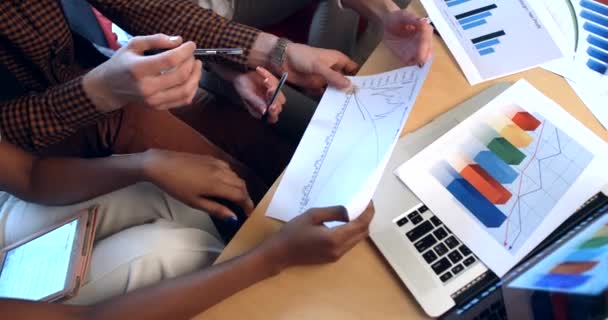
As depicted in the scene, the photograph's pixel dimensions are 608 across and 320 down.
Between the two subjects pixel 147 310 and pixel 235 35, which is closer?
pixel 147 310

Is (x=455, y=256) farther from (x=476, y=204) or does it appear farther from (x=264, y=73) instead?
(x=264, y=73)

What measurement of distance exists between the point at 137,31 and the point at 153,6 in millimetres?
65

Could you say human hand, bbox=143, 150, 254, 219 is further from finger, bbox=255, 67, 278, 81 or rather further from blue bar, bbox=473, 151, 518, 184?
blue bar, bbox=473, 151, 518, 184

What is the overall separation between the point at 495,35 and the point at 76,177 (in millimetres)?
747

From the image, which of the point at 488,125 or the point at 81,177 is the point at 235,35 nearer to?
the point at 81,177

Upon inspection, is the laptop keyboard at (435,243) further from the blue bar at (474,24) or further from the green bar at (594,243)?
the blue bar at (474,24)

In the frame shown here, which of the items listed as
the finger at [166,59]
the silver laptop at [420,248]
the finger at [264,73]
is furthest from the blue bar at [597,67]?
the finger at [166,59]

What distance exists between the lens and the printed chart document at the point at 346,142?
24.4 inches

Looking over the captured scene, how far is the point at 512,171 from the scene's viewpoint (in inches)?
24.7

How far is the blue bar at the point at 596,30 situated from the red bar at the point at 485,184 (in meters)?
0.35

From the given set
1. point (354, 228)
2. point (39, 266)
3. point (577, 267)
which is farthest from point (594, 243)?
point (39, 266)

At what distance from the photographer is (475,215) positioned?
1.97 feet

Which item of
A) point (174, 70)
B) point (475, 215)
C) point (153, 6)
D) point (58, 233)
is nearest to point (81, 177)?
point (58, 233)

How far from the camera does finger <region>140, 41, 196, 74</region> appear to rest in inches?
25.0
